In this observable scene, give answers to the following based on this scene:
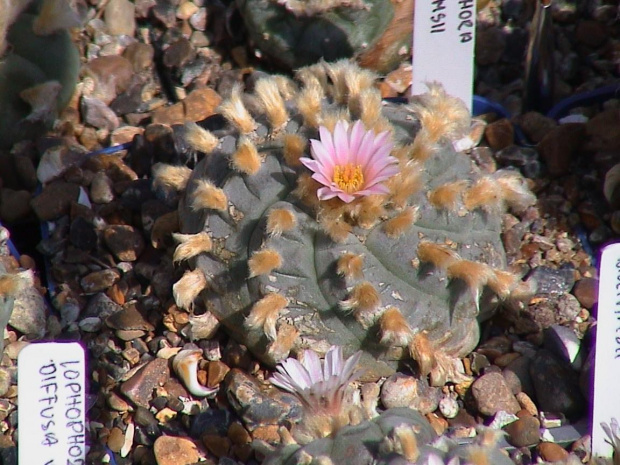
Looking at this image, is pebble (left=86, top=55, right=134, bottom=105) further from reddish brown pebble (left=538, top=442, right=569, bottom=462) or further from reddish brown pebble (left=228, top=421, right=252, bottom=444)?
reddish brown pebble (left=538, top=442, right=569, bottom=462)

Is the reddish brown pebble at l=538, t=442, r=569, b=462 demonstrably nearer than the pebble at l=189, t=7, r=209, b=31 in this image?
Yes

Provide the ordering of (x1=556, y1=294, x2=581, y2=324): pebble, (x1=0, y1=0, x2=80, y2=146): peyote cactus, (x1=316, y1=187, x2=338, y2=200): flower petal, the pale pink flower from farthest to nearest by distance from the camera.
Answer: (x1=0, y1=0, x2=80, y2=146): peyote cactus → (x1=556, y1=294, x2=581, y2=324): pebble → (x1=316, y1=187, x2=338, y2=200): flower petal → the pale pink flower

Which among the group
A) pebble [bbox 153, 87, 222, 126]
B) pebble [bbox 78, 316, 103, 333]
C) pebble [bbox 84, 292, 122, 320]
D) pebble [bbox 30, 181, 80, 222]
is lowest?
pebble [bbox 78, 316, 103, 333]

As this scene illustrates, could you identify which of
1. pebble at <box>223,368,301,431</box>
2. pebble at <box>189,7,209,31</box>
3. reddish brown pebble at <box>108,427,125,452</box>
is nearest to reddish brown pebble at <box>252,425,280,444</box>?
pebble at <box>223,368,301,431</box>

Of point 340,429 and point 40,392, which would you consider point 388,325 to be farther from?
point 40,392

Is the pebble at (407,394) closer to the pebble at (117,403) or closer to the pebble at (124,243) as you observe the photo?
the pebble at (117,403)

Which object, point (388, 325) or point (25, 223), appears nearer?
point (388, 325)

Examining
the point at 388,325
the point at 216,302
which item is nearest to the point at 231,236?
the point at 216,302
